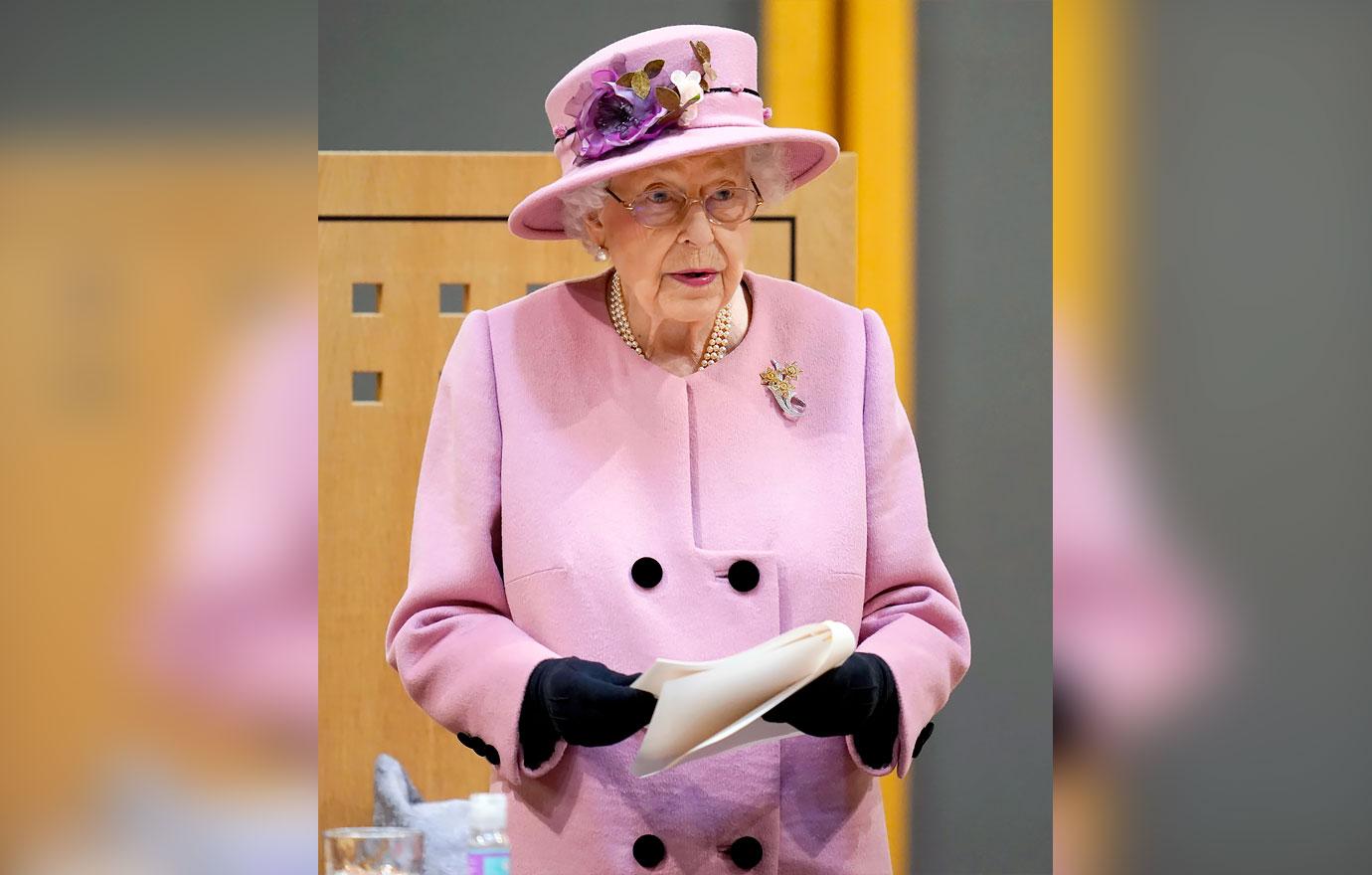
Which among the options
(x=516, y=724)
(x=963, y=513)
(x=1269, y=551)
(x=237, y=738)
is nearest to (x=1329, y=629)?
(x=1269, y=551)

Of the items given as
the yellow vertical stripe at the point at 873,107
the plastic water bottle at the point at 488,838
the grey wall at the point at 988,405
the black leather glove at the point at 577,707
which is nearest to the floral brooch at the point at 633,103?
the black leather glove at the point at 577,707

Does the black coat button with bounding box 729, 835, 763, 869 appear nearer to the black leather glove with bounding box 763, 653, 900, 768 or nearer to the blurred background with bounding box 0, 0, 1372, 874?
the black leather glove with bounding box 763, 653, 900, 768

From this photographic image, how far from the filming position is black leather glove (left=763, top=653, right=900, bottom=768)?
1.67 m

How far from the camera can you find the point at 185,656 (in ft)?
1.57

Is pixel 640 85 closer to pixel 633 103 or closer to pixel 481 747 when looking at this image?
pixel 633 103

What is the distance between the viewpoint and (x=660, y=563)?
1.90m

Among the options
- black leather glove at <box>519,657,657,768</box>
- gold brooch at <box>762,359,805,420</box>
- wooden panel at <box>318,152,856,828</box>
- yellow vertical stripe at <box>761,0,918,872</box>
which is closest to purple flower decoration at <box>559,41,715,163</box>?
gold brooch at <box>762,359,805,420</box>

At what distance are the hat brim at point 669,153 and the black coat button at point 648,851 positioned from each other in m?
0.81

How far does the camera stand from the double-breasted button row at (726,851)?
183 cm

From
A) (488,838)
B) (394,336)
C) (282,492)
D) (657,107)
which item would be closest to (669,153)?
(657,107)

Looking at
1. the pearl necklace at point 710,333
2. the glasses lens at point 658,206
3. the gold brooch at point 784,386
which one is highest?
the glasses lens at point 658,206

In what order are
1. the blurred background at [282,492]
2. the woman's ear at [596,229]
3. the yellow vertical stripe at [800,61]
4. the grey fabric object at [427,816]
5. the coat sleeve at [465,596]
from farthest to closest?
the yellow vertical stripe at [800,61], the grey fabric object at [427,816], the woman's ear at [596,229], the coat sleeve at [465,596], the blurred background at [282,492]

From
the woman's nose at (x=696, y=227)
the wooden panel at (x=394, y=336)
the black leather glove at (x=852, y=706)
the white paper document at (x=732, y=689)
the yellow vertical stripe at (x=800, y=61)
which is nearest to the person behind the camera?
the white paper document at (x=732, y=689)

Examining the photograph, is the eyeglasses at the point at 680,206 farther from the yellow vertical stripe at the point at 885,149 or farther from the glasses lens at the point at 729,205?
the yellow vertical stripe at the point at 885,149
